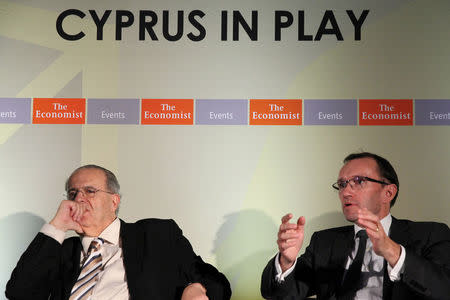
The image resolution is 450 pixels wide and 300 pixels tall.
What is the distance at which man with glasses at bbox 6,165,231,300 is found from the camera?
315 cm

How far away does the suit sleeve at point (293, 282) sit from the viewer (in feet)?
9.87

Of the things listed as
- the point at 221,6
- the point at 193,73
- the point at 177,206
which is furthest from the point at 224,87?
the point at 177,206

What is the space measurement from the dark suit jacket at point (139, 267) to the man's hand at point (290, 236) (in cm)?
49

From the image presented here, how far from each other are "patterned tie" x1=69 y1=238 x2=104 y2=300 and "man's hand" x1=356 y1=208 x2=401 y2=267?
144 cm

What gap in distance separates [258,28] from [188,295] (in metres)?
1.79

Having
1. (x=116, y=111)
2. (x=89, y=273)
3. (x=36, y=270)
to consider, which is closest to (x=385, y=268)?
(x=89, y=273)

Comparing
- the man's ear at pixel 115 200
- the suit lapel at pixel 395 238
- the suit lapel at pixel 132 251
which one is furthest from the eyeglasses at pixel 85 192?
the suit lapel at pixel 395 238

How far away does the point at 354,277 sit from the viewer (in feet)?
9.93

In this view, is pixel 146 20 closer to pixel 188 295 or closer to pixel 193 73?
pixel 193 73

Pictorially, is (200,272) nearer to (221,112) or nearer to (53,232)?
(53,232)

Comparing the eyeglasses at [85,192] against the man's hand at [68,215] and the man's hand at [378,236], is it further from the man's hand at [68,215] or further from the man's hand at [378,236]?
the man's hand at [378,236]

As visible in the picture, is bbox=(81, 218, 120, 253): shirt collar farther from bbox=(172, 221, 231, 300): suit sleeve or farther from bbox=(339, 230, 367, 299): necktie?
bbox=(339, 230, 367, 299): necktie

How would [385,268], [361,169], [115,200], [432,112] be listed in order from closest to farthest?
1. [385,268]
2. [361,169]
3. [115,200]
4. [432,112]

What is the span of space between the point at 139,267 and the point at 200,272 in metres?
0.34
